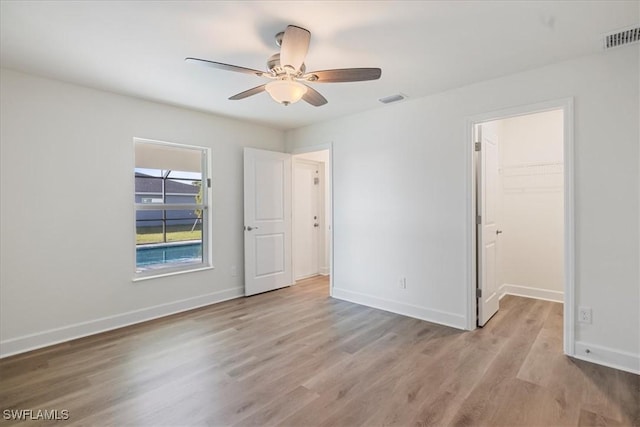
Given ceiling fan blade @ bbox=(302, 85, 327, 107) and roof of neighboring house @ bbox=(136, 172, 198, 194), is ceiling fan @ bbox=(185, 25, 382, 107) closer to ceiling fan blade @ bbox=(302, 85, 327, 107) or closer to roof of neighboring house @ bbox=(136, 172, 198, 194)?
ceiling fan blade @ bbox=(302, 85, 327, 107)

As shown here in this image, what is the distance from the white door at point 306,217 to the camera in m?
5.48

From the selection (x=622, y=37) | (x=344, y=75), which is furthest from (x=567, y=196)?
(x=344, y=75)

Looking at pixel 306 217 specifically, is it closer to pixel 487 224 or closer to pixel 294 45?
pixel 487 224

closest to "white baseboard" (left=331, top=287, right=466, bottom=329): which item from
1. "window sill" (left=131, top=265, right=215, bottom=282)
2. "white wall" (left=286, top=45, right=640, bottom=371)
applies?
"white wall" (left=286, top=45, right=640, bottom=371)

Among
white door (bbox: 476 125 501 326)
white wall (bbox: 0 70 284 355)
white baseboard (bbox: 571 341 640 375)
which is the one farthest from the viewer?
white door (bbox: 476 125 501 326)

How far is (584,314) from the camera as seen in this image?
8.30ft

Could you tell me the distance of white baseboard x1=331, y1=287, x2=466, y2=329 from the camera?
3.27m

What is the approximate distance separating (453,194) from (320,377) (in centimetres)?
219

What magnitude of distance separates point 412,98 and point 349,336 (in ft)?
8.64

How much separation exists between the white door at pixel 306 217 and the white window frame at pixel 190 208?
162 cm

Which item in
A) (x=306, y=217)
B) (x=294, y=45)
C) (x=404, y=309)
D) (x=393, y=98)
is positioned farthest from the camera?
(x=306, y=217)

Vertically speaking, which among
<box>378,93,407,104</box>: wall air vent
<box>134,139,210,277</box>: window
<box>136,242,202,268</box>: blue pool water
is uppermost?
<box>378,93,407,104</box>: wall air vent

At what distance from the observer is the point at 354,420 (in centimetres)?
185

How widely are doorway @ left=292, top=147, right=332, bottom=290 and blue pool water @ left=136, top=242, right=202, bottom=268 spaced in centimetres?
171
